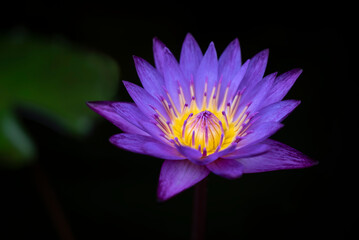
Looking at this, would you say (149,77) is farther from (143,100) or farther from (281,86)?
(281,86)

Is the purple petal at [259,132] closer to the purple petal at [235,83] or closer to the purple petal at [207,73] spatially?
the purple petal at [235,83]

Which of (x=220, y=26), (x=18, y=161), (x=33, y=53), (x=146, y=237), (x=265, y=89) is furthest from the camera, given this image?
(x=220, y=26)

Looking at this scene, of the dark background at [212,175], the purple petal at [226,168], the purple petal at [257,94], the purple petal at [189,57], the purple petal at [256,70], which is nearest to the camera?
the purple petal at [226,168]

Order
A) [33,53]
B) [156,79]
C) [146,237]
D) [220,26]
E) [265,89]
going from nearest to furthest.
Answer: [265,89], [156,79], [146,237], [33,53], [220,26]

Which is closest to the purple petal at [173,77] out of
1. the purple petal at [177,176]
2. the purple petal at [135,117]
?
the purple petal at [135,117]

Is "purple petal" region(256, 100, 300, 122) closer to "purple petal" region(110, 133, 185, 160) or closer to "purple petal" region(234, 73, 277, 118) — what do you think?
"purple petal" region(234, 73, 277, 118)

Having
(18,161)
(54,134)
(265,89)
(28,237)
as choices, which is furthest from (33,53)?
(265,89)

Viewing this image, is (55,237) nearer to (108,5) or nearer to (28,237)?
(28,237)
